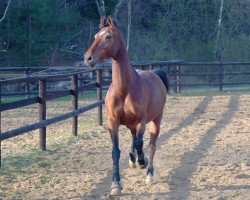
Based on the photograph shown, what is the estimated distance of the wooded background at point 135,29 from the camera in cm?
2747

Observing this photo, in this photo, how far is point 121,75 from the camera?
7.09 m

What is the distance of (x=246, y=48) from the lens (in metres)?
32.8

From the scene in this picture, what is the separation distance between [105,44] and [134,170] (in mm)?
1906

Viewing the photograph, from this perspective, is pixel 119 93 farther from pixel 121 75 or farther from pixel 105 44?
pixel 105 44

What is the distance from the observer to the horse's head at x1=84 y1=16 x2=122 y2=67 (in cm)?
671

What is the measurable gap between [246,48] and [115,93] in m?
26.7

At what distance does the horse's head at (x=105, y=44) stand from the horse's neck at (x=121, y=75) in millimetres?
104

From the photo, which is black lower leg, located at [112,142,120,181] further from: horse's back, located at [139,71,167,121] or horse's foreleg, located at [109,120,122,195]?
horse's back, located at [139,71,167,121]

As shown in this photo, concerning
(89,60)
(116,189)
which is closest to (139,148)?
(116,189)

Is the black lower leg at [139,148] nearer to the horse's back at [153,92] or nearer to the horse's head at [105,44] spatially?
the horse's back at [153,92]

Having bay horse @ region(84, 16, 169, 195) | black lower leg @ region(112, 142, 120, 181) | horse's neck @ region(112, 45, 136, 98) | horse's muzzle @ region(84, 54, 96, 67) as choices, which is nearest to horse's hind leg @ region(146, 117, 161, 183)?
bay horse @ region(84, 16, 169, 195)

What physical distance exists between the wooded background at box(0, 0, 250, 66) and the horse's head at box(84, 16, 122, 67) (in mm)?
19953

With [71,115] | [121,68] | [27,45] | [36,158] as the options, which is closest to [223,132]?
[71,115]

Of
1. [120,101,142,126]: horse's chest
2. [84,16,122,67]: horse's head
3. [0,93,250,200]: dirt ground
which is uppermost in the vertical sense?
[84,16,122,67]: horse's head
